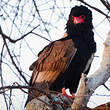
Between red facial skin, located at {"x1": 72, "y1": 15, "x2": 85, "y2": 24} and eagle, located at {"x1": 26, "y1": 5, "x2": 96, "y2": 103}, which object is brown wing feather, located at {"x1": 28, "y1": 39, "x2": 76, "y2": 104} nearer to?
eagle, located at {"x1": 26, "y1": 5, "x2": 96, "y2": 103}

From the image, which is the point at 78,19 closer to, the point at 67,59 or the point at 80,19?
the point at 80,19

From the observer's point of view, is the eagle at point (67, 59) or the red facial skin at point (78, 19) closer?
the eagle at point (67, 59)

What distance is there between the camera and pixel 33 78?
6047 mm

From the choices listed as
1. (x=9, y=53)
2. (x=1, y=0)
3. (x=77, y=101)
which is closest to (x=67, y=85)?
(x=9, y=53)

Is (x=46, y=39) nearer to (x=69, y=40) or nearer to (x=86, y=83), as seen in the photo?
(x=69, y=40)

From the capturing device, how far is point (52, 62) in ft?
19.8

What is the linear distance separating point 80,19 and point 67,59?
115cm

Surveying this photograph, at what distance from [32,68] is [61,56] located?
2.46 feet

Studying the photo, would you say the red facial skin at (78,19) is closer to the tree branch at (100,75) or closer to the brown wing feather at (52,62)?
the brown wing feather at (52,62)

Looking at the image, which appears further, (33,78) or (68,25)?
(68,25)

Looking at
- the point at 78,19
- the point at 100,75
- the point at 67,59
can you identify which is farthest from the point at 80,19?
the point at 100,75

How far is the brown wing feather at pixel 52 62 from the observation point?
580 centimetres

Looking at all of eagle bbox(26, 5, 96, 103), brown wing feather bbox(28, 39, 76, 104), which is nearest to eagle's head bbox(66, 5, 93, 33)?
eagle bbox(26, 5, 96, 103)

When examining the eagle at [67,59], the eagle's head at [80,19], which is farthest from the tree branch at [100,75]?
the eagle's head at [80,19]
